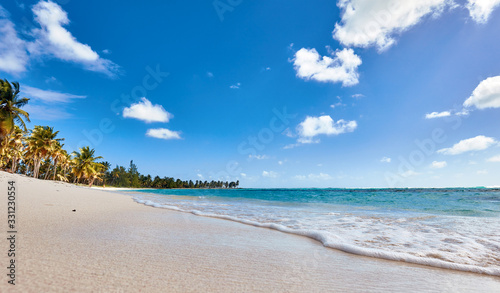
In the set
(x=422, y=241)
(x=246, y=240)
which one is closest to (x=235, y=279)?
(x=246, y=240)

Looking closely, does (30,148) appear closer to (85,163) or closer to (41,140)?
(41,140)

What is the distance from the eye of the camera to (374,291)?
99.7 inches

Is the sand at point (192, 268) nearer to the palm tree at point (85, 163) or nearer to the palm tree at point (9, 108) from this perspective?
the palm tree at point (9, 108)

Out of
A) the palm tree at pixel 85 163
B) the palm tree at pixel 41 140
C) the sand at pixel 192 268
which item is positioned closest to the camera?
the sand at pixel 192 268

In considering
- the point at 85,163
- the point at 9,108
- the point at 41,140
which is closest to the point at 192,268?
the point at 9,108

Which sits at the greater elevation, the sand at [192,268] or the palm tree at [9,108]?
the palm tree at [9,108]

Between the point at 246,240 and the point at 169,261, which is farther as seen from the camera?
the point at 246,240

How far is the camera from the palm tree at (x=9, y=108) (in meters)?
23.7

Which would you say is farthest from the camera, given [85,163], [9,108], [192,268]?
[85,163]

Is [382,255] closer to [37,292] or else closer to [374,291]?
[374,291]

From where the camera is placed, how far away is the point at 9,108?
24.6 metres

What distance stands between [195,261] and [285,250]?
170 centimetres

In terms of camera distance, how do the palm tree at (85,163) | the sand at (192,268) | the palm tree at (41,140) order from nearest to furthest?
1. the sand at (192,268)
2. the palm tree at (41,140)
3. the palm tree at (85,163)

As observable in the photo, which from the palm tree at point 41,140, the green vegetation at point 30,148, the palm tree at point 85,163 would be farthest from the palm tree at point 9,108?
the palm tree at point 85,163
